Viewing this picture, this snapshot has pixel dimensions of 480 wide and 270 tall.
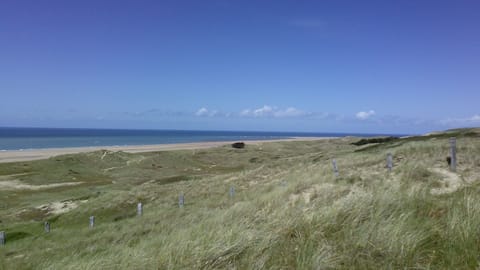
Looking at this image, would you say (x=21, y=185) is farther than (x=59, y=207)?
Yes

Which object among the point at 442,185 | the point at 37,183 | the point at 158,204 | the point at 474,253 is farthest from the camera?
the point at 37,183

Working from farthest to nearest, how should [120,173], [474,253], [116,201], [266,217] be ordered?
[120,173]
[116,201]
[266,217]
[474,253]

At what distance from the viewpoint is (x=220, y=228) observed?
15.6 ft

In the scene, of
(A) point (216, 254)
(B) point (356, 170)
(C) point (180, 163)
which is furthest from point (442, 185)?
Result: (C) point (180, 163)

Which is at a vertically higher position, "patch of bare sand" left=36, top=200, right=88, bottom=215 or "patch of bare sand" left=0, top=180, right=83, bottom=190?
"patch of bare sand" left=36, top=200, right=88, bottom=215

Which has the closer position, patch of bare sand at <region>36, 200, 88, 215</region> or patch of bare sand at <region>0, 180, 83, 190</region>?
patch of bare sand at <region>36, 200, 88, 215</region>

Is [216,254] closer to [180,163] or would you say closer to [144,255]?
[144,255]

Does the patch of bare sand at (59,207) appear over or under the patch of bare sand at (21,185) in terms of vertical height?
over

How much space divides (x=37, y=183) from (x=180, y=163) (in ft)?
85.0

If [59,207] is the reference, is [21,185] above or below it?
below

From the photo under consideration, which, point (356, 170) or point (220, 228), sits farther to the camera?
point (356, 170)

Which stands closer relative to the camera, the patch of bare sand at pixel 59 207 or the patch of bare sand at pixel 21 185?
the patch of bare sand at pixel 59 207

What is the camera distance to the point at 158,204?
25.6 m

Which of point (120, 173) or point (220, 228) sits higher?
point (220, 228)
